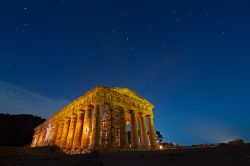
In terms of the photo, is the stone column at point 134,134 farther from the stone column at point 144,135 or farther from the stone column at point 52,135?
the stone column at point 52,135

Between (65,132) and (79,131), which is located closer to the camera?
(79,131)

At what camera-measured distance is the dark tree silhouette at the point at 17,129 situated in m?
82.4

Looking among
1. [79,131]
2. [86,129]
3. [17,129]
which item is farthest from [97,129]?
[17,129]

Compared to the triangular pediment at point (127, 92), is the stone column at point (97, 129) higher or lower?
lower

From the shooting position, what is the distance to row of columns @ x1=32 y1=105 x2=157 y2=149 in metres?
30.9

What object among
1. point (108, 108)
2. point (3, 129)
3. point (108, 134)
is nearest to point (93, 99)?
point (108, 108)

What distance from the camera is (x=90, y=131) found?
32938 mm

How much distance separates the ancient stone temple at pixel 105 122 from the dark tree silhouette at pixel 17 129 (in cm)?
4944

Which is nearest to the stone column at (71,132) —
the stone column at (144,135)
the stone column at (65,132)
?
the stone column at (65,132)

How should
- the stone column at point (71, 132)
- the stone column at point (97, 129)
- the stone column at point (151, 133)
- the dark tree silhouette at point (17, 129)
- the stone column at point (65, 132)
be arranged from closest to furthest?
the stone column at point (97, 129) → the stone column at point (71, 132) → the stone column at point (151, 133) → the stone column at point (65, 132) → the dark tree silhouette at point (17, 129)

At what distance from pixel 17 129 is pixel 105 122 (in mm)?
74387

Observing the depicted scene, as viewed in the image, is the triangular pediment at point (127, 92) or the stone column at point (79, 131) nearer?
the stone column at point (79, 131)

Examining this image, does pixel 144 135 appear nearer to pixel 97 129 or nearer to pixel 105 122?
pixel 105 122

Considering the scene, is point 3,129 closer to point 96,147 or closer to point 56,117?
point 56,117
